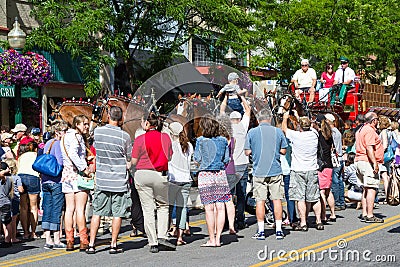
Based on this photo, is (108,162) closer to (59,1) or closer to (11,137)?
(11,137)

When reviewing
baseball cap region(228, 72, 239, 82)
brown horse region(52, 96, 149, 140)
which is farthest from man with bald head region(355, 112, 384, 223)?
brown horse region(52, 96, 149, 140)

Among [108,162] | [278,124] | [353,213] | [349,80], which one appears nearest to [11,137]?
[108,162]

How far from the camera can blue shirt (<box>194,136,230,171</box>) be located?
36.4ft

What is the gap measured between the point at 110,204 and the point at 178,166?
131 cm

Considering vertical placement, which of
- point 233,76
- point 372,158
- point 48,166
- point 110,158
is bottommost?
point 372,158

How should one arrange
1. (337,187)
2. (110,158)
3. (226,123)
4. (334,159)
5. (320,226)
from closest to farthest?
(110,158) < (226,123) < (320,226) < (334,159) < (337,187)

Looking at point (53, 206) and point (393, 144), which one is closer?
point (53, 206)

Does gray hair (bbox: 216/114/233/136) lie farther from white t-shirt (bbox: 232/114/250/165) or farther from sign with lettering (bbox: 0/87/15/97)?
sign with lettering (bbox: 0/87/15/97)

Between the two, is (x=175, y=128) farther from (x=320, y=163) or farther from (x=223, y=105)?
(x=320, y=163)

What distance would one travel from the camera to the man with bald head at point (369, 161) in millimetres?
13430

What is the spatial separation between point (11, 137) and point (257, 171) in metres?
5.16

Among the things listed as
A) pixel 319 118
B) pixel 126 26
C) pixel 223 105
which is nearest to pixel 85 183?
pixel 223 105

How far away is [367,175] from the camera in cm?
1347

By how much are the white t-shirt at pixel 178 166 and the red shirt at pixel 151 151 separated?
514 mm
